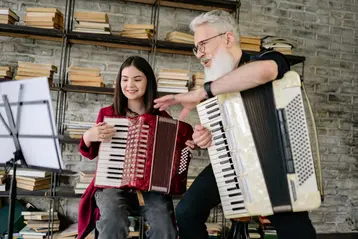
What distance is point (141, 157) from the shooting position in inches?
68.2

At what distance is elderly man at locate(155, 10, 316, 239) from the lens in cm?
145

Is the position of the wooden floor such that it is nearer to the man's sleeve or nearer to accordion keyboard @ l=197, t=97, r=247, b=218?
accordion keyboard @ l=197, t=97, r=247, b=218

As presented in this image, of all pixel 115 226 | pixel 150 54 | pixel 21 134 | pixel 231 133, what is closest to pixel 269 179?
pixel 231 133

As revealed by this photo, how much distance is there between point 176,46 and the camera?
8.91 ft

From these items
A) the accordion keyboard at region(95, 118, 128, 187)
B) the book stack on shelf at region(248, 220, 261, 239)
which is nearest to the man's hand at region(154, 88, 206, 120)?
the accordion keyboard at region(95, 118, 128, 187)

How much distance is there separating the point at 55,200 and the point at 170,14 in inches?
76.7

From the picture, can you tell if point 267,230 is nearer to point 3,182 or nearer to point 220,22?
point 220,22

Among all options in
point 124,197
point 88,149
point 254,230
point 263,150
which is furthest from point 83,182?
point 263,150

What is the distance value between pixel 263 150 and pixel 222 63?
1.59ft

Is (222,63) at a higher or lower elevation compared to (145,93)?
higher

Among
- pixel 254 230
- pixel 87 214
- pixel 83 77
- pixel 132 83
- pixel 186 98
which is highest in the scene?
pixel 83 77

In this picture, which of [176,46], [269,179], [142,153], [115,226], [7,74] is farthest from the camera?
[176,46]

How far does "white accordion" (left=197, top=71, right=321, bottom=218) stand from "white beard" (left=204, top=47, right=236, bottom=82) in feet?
0.59

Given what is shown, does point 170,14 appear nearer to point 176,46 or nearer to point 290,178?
point 176,46
